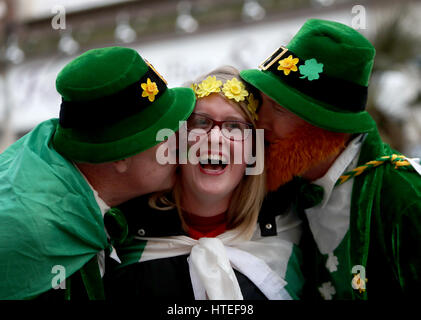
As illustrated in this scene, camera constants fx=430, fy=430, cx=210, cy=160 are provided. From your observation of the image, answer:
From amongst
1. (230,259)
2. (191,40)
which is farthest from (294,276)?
(191,40)

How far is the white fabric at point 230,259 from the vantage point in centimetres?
198

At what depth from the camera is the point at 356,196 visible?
2.05 metres

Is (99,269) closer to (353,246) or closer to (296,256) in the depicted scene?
Answer: (296,256)

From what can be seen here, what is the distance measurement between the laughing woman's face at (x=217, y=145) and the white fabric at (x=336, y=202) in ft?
1.39

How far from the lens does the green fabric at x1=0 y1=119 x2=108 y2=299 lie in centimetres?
165

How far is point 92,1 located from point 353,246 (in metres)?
6.64

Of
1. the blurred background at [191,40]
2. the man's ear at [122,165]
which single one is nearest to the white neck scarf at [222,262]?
the man's ear at [122,165]

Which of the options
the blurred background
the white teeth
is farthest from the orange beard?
the blurred background

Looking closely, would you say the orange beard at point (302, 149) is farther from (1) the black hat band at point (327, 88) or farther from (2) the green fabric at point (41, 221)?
(2) the green fabric at point (41, 221)

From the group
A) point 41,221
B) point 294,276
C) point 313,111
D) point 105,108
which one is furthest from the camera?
point 294,276

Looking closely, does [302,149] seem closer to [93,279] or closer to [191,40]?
[93,279]

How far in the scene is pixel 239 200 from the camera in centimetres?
226

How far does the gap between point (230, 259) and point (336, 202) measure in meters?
0.59
